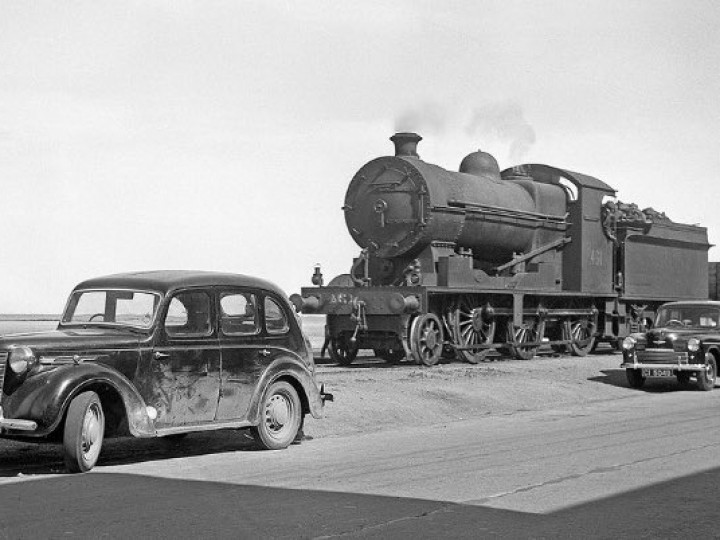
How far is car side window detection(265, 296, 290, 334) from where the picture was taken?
10.9 metres

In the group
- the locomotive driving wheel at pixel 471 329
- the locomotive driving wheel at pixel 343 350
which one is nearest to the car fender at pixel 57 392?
the locomotive driving wheel at pixel 343 350

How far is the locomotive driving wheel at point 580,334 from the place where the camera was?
26375mm

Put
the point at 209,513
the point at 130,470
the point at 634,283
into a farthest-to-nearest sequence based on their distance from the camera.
→ the point at 634,283, the point at 130,470, the point at 209,513

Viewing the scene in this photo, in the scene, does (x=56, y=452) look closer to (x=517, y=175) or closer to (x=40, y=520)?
(x=40, y=520)

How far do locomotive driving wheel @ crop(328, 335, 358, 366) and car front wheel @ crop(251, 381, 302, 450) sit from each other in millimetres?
11381

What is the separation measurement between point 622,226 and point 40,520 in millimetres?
23230

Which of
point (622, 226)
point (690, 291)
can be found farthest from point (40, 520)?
point (690, 291)

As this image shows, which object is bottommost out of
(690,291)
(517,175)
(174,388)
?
(174,388)

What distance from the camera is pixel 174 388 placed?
32.1 feet

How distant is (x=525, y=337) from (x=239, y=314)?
1531 cm

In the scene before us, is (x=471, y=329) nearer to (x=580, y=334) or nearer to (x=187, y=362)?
(x=580, y=334)

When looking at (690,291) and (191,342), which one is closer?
(191,342)

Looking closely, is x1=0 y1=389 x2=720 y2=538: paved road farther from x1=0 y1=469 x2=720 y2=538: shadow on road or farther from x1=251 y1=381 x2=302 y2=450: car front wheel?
x1=251 y1=381 x2=302 y2=450: car front wheel

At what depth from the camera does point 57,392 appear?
8867 millimetres
